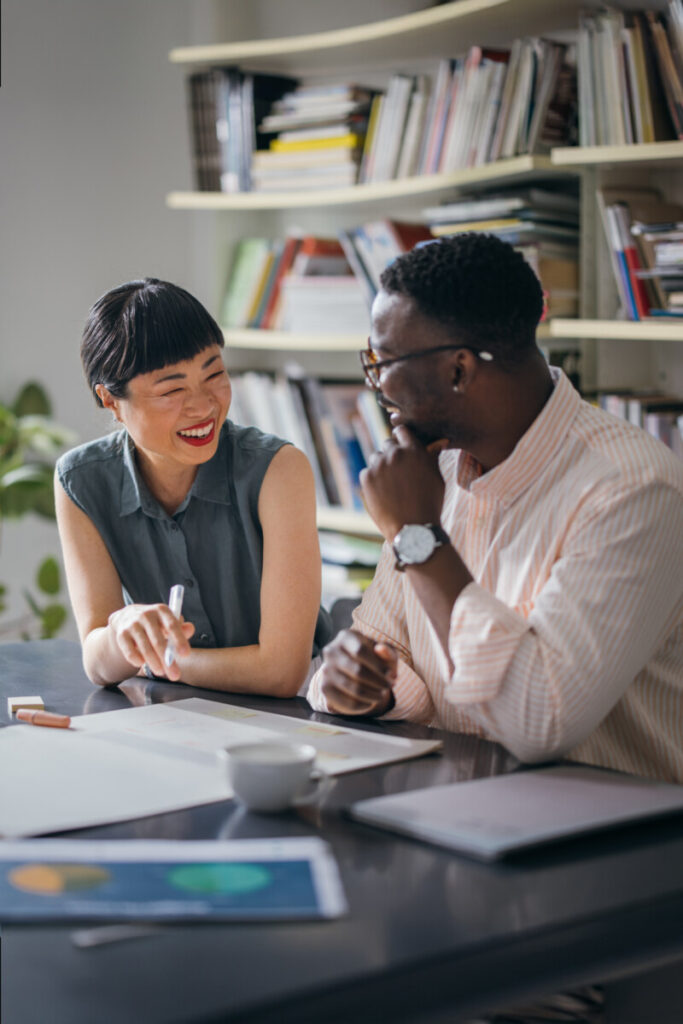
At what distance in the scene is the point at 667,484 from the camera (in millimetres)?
1224

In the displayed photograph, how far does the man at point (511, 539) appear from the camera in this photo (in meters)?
1.17

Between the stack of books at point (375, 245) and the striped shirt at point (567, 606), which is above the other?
the stack of books at point (375, 245)

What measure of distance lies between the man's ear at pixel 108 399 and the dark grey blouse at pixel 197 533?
68 mm

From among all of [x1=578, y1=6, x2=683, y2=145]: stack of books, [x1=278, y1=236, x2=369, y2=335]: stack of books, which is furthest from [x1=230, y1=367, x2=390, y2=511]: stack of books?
[x1=578, y1=6, x2=683, y2=145]: stack of books

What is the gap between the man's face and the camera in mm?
1334

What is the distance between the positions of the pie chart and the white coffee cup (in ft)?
0.56

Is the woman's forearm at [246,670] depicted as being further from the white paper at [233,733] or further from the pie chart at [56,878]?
the pie chart at [56,878]

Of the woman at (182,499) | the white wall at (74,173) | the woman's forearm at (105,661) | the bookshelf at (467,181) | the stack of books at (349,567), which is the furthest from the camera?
the white wall at (74,173)

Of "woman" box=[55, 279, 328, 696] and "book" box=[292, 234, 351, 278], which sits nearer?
"woman" box=[55, 279, 328, 696]

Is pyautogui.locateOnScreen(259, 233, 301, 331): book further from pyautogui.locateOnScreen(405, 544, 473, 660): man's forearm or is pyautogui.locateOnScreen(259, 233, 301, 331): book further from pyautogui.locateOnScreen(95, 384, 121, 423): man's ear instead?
pyautogui.locateOnScreen(405, 544, 473, 660): man's forearm

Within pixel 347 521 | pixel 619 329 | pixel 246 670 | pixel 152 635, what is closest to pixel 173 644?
pixel 152 635

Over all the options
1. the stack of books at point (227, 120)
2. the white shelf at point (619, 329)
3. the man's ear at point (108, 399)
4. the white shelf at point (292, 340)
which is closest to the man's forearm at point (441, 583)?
the man's ear at point (108, 399)

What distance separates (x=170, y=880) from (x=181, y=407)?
3.13 ft

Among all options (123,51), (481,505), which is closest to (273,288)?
(123,51)
